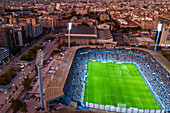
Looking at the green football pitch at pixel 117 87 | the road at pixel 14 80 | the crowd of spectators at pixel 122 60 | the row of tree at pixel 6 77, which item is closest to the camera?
the road at pixel 14 80

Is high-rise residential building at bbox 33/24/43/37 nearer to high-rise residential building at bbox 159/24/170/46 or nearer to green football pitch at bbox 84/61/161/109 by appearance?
green football pitch at bbox 84/61/161/109

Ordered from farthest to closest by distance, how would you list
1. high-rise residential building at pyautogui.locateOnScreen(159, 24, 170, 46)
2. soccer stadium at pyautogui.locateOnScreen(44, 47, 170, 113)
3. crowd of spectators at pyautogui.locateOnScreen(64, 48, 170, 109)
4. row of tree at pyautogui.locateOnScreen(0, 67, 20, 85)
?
high-rise residential building at pyautogui.locateOnScreen(159, 24, 170, 46) < row of tree at pyautogui.locateOnScreen(0, 67, 20, 85) < crowd of spectators at pyautogui.locateOnScreen(64, 48, 170, 109) < soccer stadium at pyautogui.locateOnScreen(44, 47, 170, 113)

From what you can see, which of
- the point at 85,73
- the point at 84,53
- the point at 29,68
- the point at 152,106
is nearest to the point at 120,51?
the point at 84,53

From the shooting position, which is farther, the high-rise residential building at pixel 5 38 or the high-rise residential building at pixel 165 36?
the high-rise residential building at pixel 165 36

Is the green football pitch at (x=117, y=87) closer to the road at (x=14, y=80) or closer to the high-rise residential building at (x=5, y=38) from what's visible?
the road at (x=14, y=80)

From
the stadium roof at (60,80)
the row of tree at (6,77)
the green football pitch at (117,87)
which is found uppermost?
the stadium roof at (60,80)

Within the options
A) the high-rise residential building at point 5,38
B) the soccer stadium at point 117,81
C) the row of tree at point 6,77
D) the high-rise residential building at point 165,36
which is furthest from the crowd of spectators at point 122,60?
the high-rise residential building at point 5,38

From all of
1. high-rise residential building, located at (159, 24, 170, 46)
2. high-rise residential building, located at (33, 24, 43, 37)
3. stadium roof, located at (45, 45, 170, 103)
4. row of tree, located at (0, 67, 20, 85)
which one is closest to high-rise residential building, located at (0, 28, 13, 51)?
row of tree, located at (0, 67, 20, 85)

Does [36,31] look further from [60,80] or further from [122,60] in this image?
[60,80]
